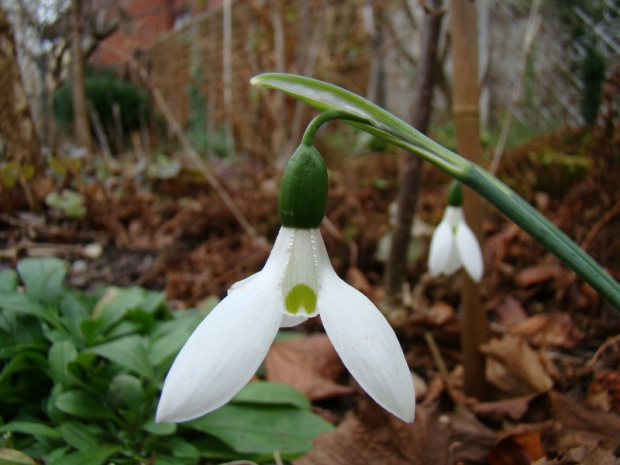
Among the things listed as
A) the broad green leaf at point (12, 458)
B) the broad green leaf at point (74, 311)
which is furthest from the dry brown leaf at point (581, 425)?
the broad green leaf at point (74, 311)

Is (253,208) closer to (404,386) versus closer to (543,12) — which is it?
(404,386)

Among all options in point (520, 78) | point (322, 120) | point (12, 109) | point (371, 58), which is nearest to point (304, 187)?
point (322, 120)

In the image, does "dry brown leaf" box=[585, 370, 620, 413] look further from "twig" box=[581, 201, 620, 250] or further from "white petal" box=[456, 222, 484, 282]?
"twig" box=[581, 201, 620, 250]

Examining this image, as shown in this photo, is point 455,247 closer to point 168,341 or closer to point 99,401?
point 168,341

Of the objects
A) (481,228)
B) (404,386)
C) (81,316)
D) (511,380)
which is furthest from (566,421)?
(81,316)

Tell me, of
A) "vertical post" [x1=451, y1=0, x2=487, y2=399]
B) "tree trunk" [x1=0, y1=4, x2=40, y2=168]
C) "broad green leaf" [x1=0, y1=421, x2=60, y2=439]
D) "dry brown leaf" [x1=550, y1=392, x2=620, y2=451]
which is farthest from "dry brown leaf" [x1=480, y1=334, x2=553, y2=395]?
"tree trunk" [x1=0, y1=4, x2=40, y2=168]
